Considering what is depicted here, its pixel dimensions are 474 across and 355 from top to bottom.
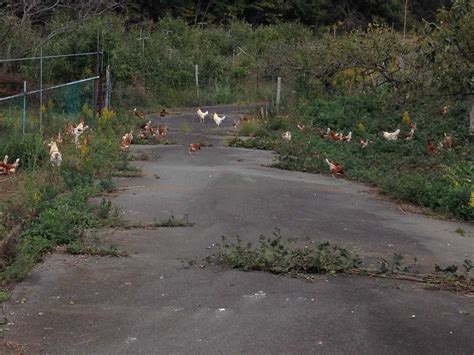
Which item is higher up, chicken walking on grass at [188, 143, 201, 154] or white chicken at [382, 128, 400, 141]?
white chicken at [382, 128, 400, 141]

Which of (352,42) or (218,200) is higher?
(352,42)

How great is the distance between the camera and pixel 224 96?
105 feet

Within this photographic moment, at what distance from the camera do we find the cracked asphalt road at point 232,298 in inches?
210

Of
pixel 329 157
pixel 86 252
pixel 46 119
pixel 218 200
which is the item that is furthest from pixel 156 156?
pixel 86 252

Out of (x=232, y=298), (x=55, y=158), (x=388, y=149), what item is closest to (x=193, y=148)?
(x=388, y=149)

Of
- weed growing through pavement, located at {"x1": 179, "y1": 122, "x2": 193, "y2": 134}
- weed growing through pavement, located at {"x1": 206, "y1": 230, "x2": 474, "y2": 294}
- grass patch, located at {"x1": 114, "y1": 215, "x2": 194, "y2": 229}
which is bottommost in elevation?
weed growing through pavement, located at {"x1": 179, "y1": 122, "x2": 193, "y2": 134}

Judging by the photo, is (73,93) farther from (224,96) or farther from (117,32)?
(224,96)

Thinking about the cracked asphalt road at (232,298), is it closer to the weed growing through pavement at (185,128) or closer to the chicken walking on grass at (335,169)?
the chicken walking on grass at (335,169)

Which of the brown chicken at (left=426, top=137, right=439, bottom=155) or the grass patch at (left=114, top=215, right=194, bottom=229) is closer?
the grass patch at (left=114, top=215, right=194, bottom=229)

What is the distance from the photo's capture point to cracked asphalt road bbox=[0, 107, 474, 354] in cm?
534

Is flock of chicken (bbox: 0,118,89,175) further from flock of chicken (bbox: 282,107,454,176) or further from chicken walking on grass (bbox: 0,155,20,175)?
flock of chicken (bbox: 282,107,454,176)

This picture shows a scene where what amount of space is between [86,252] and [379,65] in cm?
1399

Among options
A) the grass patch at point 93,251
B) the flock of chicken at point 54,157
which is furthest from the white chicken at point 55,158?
the grass patch at point 93,251

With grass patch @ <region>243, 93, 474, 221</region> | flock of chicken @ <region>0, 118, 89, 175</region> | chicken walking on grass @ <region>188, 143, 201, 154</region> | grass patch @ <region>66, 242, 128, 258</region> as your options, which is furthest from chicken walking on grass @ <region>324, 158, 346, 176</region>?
grass patch @ <region>66, 242, 128, 258</region>
